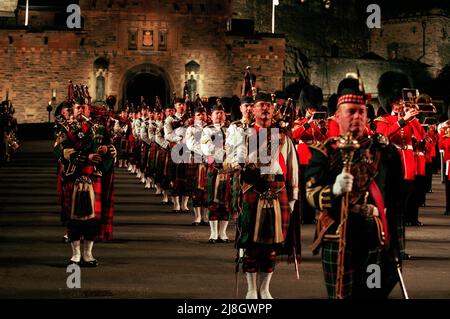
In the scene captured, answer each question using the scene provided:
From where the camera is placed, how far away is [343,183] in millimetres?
5688

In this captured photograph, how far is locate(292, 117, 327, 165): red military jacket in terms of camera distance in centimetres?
1569

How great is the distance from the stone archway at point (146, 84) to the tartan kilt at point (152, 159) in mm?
39646

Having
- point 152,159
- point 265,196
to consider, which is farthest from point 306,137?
point 265,196

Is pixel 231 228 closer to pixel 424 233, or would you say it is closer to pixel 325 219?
pixel 424 233

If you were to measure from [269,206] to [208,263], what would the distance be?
9.94ft

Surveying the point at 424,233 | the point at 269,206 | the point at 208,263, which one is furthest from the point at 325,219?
the point at 424,233

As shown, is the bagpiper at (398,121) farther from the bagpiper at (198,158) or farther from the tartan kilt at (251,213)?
the bagpiper at (198,158)

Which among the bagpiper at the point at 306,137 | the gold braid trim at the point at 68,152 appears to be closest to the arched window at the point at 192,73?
the bagpiper at the point at 306,137

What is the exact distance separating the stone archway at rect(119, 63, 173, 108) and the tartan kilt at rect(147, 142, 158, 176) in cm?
3965

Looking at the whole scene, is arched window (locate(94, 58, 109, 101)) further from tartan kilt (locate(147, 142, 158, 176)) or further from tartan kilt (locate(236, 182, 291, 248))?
tartan kilt (locate(236, 182, 291, 248))

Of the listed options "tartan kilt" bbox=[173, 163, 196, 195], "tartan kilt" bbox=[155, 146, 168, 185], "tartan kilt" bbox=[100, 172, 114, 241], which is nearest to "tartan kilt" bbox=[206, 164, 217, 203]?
"tartan kilt" bbox=[100, 172, 114, 241]

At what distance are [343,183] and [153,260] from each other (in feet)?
19.9

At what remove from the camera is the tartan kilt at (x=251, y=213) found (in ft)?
27.3

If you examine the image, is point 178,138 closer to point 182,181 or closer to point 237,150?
point 182,181
